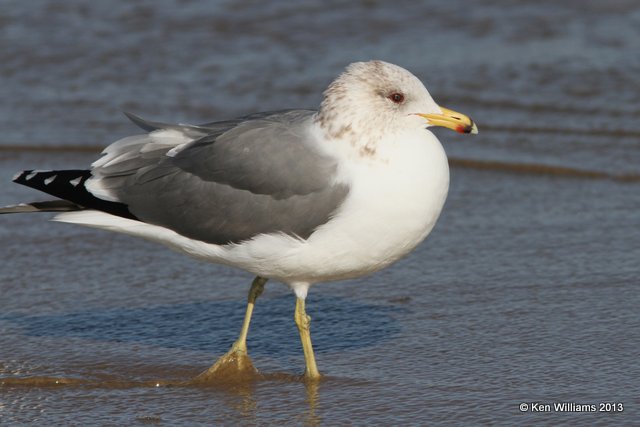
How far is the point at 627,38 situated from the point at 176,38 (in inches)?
165

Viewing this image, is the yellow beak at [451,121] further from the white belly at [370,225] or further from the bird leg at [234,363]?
the bird leg at [234,363]

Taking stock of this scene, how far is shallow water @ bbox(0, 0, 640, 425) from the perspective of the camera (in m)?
5.08

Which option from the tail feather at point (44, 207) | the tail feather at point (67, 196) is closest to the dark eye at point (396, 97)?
the tail feather at point (67, 196)

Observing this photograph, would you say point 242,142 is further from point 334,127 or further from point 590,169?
point 590,169

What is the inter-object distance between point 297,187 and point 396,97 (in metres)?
0.58

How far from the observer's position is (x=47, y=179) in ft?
18.2

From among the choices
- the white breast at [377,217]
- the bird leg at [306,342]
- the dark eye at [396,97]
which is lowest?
the bird leg at [306,342]

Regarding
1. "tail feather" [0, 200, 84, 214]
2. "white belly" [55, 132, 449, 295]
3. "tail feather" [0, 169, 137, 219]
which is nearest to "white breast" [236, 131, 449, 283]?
"white belly" [55, 132, 449, 295]

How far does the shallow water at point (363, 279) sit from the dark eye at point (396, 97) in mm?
1204

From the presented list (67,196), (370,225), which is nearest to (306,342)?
(370,225)

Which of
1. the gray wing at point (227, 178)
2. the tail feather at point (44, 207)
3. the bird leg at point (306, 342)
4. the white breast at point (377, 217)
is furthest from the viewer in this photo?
the tail feather at point (44, 207)

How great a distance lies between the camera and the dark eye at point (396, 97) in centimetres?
507

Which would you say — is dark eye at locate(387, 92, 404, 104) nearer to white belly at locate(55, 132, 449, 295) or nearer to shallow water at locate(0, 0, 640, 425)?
white belly at locate(55, 132, 449, 295)

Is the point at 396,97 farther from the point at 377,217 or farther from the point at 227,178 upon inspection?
the point at 227,178
